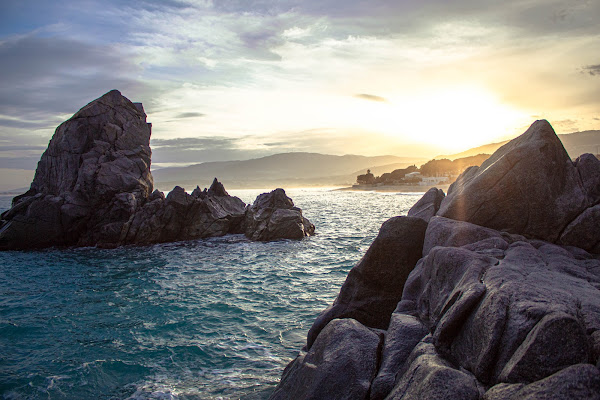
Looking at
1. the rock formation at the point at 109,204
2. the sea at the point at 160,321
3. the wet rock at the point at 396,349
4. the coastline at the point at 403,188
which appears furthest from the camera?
the coastline at the point at 403,188

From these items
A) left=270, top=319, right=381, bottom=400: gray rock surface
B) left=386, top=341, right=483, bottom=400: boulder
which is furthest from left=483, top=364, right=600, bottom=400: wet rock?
left=270, top=319, right=381, bottom=400: gray rock surface

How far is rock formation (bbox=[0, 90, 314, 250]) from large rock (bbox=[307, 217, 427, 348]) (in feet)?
83.9

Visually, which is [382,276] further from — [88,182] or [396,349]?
[88,182]

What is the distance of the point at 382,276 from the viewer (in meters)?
11.7

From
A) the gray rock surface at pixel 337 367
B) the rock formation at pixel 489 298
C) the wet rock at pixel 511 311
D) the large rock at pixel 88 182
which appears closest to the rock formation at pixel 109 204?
the large rock at pixel 88 182

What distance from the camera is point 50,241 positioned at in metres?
37.0

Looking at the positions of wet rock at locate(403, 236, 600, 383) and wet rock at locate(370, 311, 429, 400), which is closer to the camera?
wet rock at locate(403, 236, 600, 383)

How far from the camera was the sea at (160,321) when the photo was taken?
36.7 feet

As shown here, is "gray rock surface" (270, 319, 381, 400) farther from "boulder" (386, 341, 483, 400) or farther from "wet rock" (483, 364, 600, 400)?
"wet rock" (483, 364, 600, 400)

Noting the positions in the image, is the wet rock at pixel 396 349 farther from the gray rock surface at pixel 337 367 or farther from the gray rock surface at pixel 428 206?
the gray rock surface at pixel 428 206

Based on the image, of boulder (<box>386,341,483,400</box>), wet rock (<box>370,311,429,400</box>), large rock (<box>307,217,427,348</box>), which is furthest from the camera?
large rock (<box>307,217,427,348</box>)

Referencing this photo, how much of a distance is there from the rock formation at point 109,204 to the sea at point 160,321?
626 cm

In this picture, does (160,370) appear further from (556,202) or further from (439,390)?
(556,202)

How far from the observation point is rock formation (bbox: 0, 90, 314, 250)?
3681 centimetres
